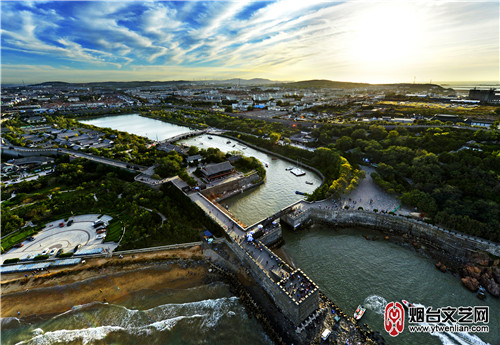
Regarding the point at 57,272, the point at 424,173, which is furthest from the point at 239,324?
the point at 424,173

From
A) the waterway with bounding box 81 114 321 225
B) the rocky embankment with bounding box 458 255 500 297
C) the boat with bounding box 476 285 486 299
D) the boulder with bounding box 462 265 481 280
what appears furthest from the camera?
the waterway with bounding box 81 114 321 225

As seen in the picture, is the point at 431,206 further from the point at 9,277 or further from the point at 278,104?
the point at 278,104

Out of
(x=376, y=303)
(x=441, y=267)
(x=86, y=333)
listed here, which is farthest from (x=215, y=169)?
(x=441, y=267)

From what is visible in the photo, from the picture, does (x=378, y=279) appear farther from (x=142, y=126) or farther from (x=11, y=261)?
(x=142, y=126)

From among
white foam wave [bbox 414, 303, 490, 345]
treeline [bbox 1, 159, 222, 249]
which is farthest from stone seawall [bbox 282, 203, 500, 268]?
treeline [bbox 1, 159, 222, 249]

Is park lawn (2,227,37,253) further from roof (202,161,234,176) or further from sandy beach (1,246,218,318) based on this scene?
roof (202,161,234,176)
